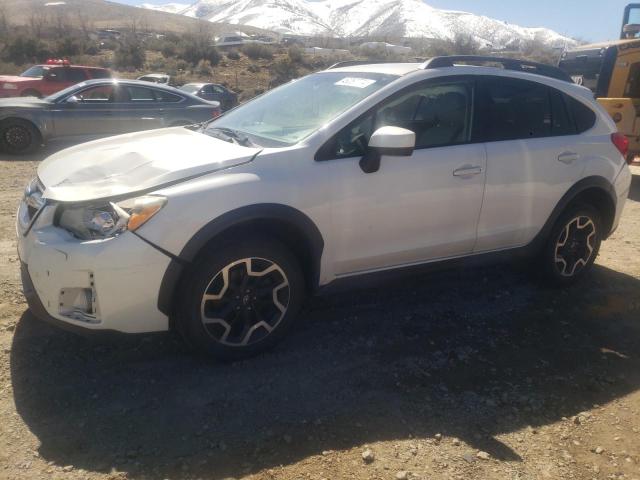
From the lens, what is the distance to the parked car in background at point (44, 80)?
1502cm

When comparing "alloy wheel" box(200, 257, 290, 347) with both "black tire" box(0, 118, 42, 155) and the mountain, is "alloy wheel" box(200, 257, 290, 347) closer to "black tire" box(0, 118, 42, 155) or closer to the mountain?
"black tire" box(0, 118, 42, 155)

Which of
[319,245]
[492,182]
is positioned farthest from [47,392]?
[492,182]

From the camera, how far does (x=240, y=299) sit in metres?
3.42

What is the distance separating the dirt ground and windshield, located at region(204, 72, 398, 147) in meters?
1.32

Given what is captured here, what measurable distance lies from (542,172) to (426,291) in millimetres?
1281

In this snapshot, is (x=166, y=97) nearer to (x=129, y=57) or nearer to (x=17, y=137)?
(x=17, y=137)

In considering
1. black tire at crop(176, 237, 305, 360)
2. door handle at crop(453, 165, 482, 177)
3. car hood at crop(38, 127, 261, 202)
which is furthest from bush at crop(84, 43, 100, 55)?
black tire at crop(176, 237, 305, 360)

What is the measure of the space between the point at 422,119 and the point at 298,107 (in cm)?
88

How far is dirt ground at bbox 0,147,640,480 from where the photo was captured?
8.98 ft

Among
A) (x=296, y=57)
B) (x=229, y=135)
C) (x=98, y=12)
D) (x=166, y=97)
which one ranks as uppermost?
(x=98, y=12)

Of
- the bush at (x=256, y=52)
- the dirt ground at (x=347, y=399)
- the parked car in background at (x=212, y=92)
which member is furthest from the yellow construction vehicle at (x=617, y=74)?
the bush at (x=256, y=52)

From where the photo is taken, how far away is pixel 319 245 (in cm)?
355

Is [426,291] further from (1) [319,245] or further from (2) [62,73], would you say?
(2) [62,73]

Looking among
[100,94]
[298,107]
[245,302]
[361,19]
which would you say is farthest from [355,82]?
[361,19]
